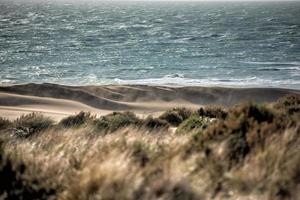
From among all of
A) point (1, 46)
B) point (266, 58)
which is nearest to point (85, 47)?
point (1, 46)

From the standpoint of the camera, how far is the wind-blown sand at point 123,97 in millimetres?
26797

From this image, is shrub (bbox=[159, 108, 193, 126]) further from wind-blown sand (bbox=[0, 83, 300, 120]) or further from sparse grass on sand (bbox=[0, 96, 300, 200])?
wind-blown sand (bbox=[0, 83, 300, 120])

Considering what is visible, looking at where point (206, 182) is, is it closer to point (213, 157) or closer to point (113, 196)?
point (213, 157)

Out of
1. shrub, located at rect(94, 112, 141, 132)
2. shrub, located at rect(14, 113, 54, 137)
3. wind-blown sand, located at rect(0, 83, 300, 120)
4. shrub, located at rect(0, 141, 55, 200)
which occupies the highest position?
shrub, located at rect(0, 141, 55, 200)

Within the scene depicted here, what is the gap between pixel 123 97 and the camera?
1168 inches

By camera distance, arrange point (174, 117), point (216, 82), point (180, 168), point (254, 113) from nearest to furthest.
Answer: point (180, 168) < point (254, 113) < point (174, 117) < point (216, 82)

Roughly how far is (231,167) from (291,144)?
123 centimetres

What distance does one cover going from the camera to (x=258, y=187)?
17.0ft

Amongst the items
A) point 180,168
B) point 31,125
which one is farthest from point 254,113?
point 31,125

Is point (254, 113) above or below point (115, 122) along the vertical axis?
above

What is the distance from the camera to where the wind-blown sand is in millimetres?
26797

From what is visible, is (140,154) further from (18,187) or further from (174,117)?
(174,117)

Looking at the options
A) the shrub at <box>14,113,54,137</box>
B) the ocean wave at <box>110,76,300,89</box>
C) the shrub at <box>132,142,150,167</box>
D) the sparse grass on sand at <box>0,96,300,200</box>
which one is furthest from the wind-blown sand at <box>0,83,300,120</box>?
the shrub at <box>132,142,150,167</box>

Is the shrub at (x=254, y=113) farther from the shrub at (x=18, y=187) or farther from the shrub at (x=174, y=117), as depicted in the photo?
the shrub at (x=174, y=117)
